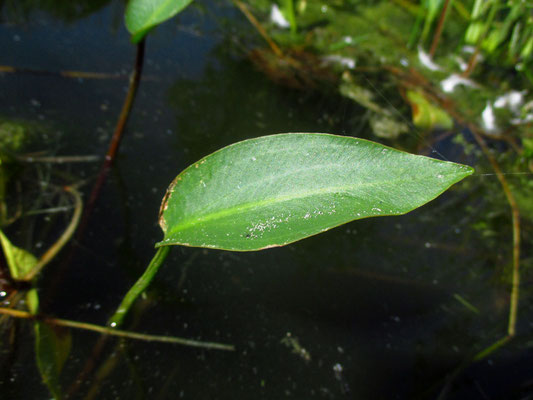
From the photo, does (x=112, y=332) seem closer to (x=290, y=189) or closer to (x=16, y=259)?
(x=16, y=259)

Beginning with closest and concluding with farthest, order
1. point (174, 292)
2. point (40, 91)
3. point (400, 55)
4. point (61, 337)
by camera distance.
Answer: point (61, 337), point (174, 292), point (40, 91), point (400, 55)

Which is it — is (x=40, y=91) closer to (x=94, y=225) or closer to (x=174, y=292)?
(x=94, y=225)

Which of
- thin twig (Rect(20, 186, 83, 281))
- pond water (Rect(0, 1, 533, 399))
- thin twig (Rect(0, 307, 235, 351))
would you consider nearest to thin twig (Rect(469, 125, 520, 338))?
pond water (Rect(0, 1, 533, 399))

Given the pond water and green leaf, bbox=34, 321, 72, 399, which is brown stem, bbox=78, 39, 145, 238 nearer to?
the pond water

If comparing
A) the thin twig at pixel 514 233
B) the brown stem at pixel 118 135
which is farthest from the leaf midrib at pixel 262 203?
the thin twig at pixel 514 233

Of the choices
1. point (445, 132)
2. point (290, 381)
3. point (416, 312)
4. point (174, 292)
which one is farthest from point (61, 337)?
point (445, 132)

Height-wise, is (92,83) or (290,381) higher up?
(92,83)
